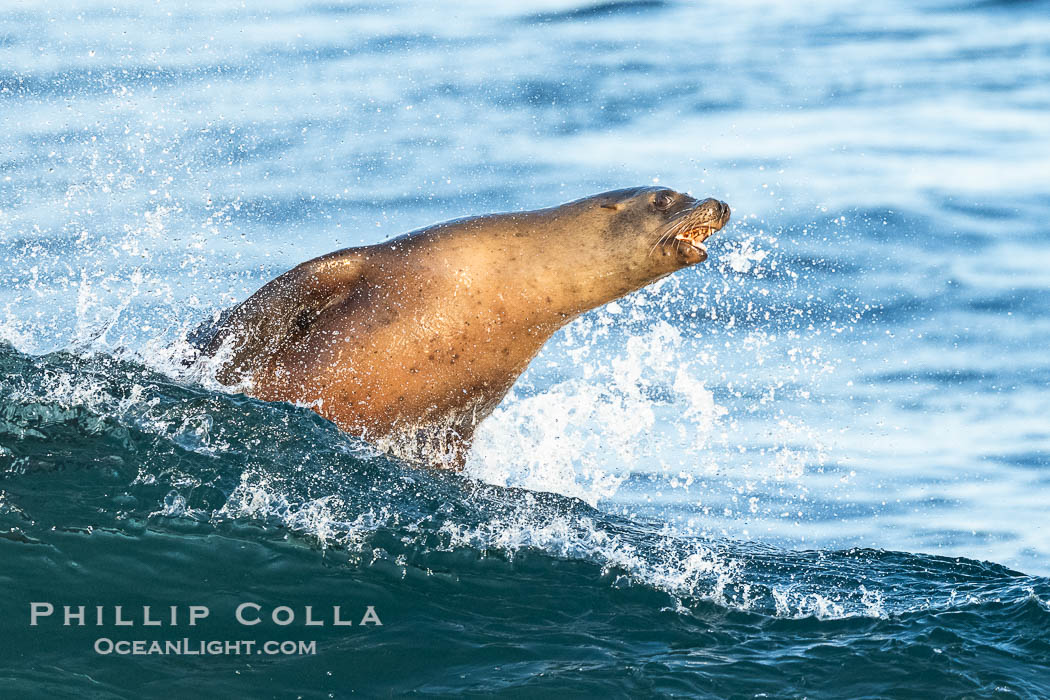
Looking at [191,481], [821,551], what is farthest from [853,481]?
[191,481]

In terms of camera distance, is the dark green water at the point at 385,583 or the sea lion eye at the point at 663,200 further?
the sea lion eye at the point at 663,200

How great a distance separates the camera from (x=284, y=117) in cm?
1550

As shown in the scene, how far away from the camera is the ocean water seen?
531cm

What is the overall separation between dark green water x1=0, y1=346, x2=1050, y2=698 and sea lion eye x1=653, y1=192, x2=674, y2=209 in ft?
4.85

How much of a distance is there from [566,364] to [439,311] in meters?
3.80

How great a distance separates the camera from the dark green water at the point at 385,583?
5031 mm

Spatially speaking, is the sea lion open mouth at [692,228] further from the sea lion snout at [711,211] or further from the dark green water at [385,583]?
the dark green water at [385,583]

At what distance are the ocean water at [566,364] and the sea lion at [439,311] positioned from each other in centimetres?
26

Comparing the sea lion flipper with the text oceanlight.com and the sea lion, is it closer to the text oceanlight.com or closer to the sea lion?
the sea lion

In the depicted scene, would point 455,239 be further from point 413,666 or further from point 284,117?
point 284,117

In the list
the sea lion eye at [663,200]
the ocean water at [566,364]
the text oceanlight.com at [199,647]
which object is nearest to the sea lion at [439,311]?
the sea lion eye at [663,200]

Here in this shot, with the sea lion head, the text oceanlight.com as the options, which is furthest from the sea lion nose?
the text oceanlight.com

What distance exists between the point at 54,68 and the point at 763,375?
9.39 m

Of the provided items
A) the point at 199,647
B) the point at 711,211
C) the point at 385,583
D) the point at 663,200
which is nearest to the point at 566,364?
the point at 663,200
